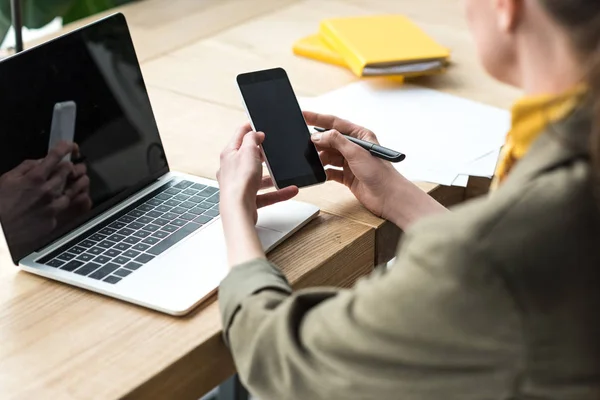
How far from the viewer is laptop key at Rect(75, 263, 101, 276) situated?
101cm

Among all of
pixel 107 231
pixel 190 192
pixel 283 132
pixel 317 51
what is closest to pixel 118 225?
pixel 107 231

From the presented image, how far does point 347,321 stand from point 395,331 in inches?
1.9

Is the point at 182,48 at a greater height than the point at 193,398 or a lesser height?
greater

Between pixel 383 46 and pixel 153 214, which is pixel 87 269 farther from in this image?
pixel 383 46

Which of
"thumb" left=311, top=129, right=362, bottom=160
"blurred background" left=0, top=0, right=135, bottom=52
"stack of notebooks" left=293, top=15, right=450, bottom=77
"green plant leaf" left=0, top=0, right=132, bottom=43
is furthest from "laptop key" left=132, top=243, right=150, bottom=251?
"green plant leaf" left=0, top=0, right=132, bottom=43

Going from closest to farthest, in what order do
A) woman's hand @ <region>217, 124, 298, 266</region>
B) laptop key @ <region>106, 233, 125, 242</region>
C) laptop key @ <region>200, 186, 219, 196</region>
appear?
1. woman's hand @ <region>217, 124, 298, 266</region>
2. laptop key @ <region>106, 233, 125, 242</region>
3. laptop key @ <region>200, 186, 219, 196</region>

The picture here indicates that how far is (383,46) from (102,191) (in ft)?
2.26

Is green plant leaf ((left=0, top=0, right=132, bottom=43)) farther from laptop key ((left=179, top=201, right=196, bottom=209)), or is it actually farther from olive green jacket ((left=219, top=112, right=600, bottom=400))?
olive green jacket ((left=219, top=112, right=600, bottom=400))

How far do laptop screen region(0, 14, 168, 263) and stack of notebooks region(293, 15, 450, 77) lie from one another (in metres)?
0.51

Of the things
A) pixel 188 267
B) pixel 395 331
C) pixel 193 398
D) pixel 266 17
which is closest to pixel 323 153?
pixel 188 267

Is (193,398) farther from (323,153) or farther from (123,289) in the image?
(323,153)

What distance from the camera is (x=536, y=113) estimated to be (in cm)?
73

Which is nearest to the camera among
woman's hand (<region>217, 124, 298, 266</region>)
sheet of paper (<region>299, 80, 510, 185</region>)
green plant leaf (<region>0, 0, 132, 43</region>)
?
woman's hand (<region>217, 124, 298, 266</region>)

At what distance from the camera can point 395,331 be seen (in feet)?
2.26
